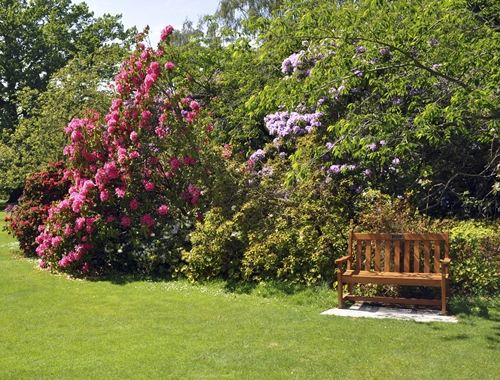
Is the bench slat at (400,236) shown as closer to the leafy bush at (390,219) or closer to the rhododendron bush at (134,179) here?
the leafy bush at (390,219)

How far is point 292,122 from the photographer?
11.5 meters

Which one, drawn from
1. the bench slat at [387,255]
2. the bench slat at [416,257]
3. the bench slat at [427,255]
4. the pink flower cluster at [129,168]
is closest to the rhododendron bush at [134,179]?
the pink flower cluster at [129,168]

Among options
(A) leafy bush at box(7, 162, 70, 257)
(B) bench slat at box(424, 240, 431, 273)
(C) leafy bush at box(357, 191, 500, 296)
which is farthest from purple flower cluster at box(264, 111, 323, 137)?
(A) leafy bush at box(7, 162, 70, 257)

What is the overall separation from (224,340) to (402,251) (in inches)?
128

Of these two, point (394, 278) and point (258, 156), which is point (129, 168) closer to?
point (258, 156)

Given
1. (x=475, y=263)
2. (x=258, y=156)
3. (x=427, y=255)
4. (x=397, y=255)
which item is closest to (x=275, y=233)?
(x=397, y=255)

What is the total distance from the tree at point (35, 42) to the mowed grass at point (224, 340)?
124 ft

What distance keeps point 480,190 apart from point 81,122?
318 inches

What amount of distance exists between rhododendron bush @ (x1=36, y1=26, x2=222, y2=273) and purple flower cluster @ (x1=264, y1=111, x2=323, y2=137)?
1.56 metres

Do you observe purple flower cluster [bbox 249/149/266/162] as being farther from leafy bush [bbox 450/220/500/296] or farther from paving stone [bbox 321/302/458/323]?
paving stone [bbox 321/302/458/323]

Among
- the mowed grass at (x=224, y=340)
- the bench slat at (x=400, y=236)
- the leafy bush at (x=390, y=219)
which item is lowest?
the mowed grass at (x=224, y=340)

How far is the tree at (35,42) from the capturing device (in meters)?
42.5

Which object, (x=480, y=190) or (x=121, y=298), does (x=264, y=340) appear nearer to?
(x=121, y=298)

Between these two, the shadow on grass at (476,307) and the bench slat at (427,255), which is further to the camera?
the bench slat at (427,255)
